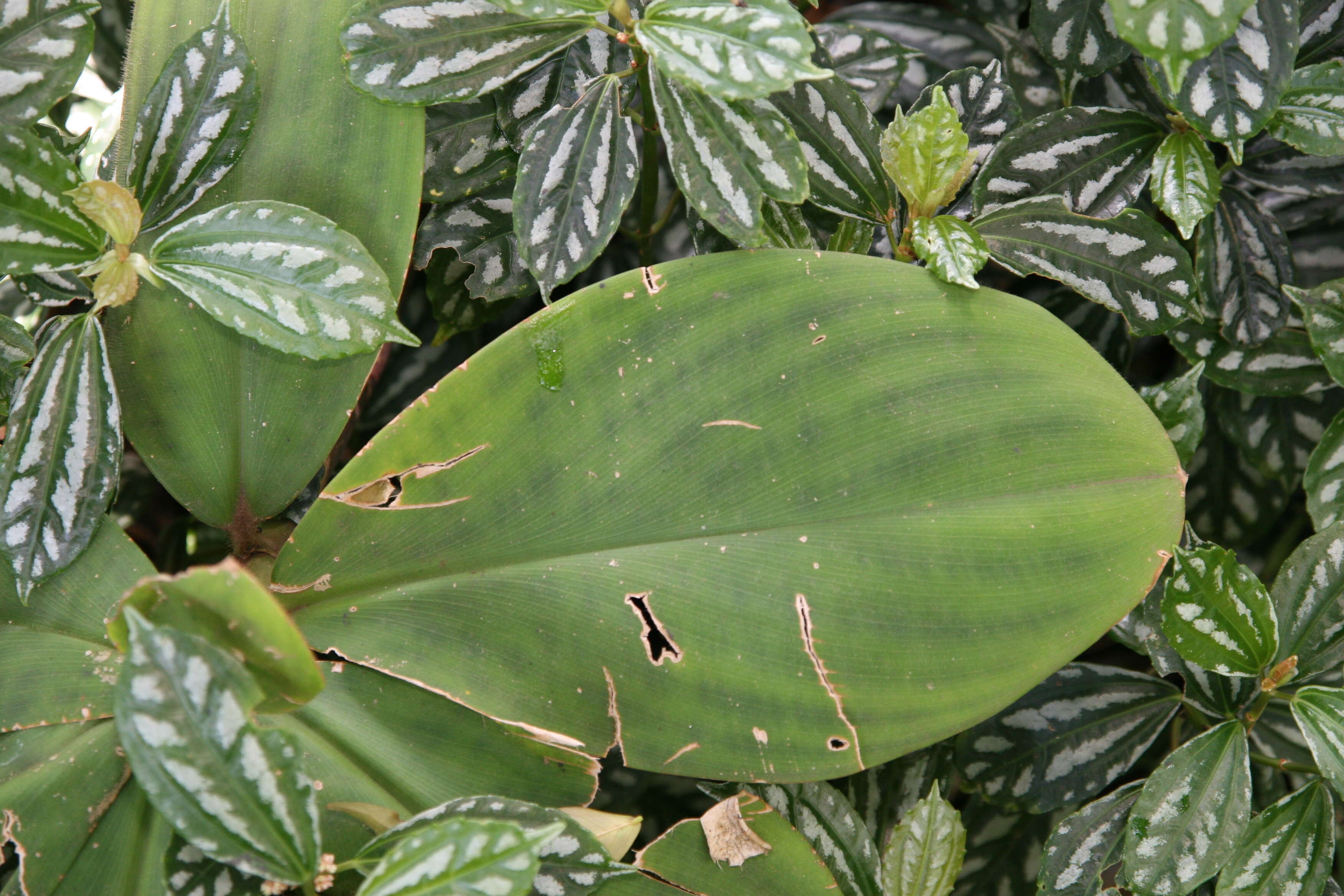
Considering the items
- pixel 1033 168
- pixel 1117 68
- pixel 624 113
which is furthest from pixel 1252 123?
pixel 624 113

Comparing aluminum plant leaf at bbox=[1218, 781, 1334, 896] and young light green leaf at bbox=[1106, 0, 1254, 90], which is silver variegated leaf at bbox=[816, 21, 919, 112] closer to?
young light green leaf at bbox=[1106, 0, 1254, 90]

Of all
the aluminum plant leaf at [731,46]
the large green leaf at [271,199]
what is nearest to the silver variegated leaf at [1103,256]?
the aluminum plant leaf at [731,46]

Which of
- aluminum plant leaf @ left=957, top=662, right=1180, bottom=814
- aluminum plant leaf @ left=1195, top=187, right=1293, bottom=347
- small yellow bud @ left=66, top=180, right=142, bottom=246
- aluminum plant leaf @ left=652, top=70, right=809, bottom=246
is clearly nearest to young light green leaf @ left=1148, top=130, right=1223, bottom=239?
aluminum plant leaf @ left=1195, top=187, right=1293, bottom=347

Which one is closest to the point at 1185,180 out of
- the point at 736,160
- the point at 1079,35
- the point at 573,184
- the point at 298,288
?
the point at 1079,35

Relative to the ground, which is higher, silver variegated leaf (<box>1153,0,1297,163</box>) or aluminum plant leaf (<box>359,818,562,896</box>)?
silver variegated leaf (<box>1153,0,1297,163</box>)

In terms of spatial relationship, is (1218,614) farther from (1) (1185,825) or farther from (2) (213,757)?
(2) (213,757)

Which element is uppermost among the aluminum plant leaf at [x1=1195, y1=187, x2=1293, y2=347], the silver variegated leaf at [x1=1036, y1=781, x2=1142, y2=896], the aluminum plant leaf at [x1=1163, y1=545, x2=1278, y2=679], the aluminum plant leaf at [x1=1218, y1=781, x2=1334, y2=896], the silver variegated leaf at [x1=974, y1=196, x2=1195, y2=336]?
the silver variegated leaf at [x1=974, y1=196, x2=1195, y2=336]
